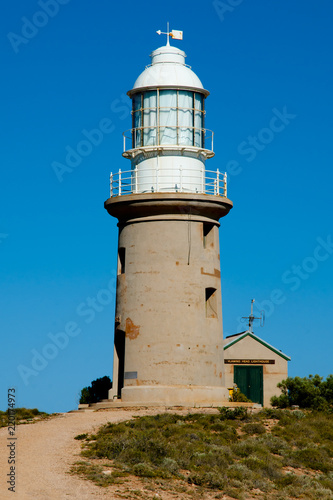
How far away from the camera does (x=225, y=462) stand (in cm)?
2417

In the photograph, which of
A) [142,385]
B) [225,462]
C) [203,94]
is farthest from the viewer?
[203,94]

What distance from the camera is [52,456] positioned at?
77.2 ft

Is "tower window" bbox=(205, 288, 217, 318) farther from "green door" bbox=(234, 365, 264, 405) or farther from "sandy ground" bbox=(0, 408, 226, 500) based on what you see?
"green door" bbox=(234, 365, 264, 405)

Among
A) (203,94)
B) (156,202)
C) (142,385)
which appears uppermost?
(203,94)

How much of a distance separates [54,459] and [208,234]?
41.8 feet

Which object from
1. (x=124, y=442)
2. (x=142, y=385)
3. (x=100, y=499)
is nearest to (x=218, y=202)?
(x=142, y=385)

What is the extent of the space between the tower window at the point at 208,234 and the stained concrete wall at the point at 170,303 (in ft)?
0.47

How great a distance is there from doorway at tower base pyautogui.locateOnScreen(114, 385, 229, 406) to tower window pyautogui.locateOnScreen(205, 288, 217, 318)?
109 inches

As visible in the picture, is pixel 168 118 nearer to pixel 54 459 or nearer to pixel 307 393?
pixel 307 393

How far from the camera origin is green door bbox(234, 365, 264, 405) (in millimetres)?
44438

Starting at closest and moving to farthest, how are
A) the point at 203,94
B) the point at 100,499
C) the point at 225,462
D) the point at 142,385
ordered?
the point at 100,499 → the point at 225,462 → the point at 142,385 → the point at 203,94

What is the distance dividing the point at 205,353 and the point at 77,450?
29.0ft

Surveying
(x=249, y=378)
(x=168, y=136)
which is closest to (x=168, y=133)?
(x=168, y=136)

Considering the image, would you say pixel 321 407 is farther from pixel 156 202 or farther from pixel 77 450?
pixel 77 450
